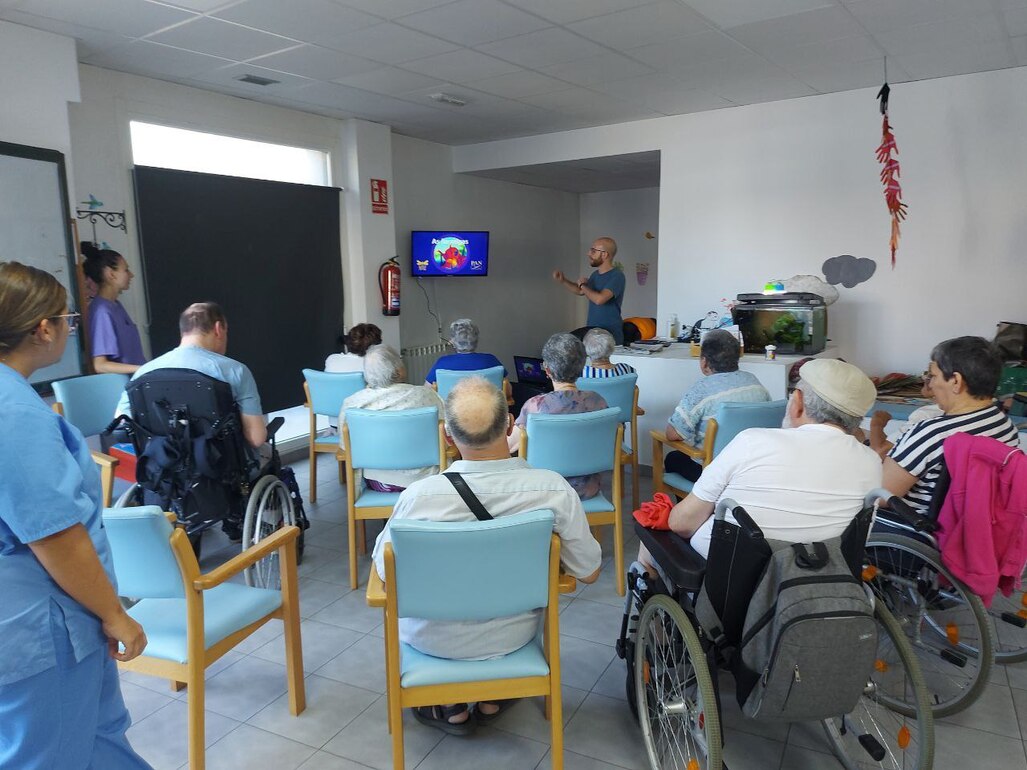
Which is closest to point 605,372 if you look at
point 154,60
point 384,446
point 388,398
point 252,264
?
point 388,398

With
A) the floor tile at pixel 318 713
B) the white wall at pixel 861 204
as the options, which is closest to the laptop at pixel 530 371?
the white wall at pixel 861 204

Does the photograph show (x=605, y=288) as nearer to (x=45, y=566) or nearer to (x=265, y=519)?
(x=265, y=519)

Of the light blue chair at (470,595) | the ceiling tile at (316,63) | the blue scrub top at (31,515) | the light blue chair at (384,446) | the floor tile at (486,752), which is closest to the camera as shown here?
the blue scrub top at (31,515)

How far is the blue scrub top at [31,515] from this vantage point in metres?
1.13

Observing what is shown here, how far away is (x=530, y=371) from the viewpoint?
21.3ft

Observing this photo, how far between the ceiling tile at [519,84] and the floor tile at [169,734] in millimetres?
3719

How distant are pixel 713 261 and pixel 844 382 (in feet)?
12.7

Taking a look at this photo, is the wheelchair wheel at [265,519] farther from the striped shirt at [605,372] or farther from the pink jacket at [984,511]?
the pink jacket at [984,511]

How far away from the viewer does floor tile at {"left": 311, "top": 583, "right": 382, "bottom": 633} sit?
8.75 feet

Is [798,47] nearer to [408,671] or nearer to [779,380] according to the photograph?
[779,380]

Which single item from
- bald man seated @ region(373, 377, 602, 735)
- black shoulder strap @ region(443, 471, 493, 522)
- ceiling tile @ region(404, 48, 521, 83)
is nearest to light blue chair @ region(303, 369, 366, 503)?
ceiling tile @ region(404, 48, 521, 83)

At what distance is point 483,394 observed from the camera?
1.75 metres

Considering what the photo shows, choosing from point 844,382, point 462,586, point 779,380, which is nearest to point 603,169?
point 779,380

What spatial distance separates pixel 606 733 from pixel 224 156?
4.48m
